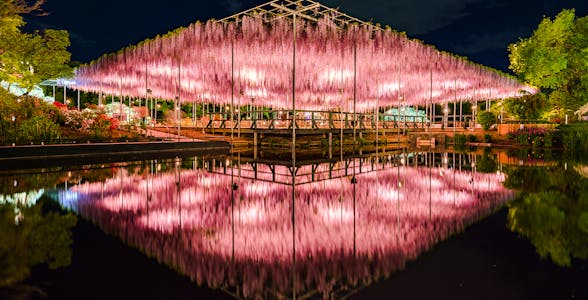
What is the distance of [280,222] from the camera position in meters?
4.77

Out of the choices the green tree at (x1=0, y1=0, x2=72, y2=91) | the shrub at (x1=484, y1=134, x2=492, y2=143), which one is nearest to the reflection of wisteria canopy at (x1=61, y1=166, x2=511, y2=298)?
the green tree at (x1=0, y1=0, x2=72, y2=91)

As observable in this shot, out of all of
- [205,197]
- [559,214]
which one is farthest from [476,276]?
[205,197]

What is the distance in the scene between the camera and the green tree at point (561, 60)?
30.5 meters

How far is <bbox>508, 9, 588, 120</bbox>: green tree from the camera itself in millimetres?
30469

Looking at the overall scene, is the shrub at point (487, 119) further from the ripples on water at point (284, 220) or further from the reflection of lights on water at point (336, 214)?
the reflection of lights on water at point (336, 214)

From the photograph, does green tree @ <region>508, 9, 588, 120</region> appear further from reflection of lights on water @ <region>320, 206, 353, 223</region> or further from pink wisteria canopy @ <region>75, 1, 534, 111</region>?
reflection of lights on water @ <region>320, 206, 353, 223</region>

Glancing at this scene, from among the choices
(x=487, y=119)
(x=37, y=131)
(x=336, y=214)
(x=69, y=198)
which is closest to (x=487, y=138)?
(x=487, y=119)

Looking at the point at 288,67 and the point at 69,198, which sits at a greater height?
the point at 288,67

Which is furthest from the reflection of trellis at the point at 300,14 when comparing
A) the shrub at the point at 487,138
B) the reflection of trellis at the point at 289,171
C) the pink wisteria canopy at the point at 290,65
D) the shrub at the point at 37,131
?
the shrub at the point at 487,138

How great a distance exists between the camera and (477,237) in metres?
4.31

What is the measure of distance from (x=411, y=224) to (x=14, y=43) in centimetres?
1599

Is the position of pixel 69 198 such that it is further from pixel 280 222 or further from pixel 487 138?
pixel 487 138

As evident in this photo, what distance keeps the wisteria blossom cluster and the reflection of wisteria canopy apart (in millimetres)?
7398

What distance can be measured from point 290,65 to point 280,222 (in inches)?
665
